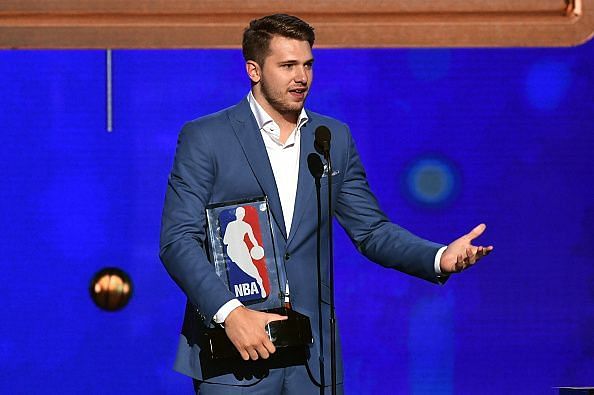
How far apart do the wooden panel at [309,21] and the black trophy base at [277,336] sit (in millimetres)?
1757

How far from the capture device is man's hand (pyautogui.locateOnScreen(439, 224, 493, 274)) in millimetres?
2449

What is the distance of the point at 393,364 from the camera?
4.03 metres

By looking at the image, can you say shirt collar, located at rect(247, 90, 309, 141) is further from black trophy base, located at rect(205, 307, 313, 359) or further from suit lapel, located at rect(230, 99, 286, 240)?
black trophy base, located at rect(205, 307, 313, 359)

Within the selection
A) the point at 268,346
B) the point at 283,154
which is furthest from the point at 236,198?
the point at 268,346

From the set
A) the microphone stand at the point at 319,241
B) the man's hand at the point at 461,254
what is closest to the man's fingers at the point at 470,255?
the man's hand at the point at 461,254

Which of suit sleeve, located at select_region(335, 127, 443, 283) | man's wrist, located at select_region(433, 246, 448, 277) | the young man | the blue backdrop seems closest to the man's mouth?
the young man

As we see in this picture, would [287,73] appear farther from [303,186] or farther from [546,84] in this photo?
[546,84]

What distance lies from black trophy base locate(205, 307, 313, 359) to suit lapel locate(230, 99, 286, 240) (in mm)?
266

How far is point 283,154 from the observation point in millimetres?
2705

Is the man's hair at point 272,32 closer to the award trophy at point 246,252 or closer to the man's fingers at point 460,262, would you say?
the award trophy at point 246,252

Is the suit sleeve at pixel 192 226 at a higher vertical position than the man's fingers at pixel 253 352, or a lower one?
higher

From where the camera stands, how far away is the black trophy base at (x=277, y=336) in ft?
7.93

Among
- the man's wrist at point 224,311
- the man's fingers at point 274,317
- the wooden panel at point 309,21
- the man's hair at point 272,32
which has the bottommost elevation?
the man's fingers at point 274,317

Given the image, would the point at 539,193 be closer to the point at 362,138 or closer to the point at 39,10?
the point at 362,138
